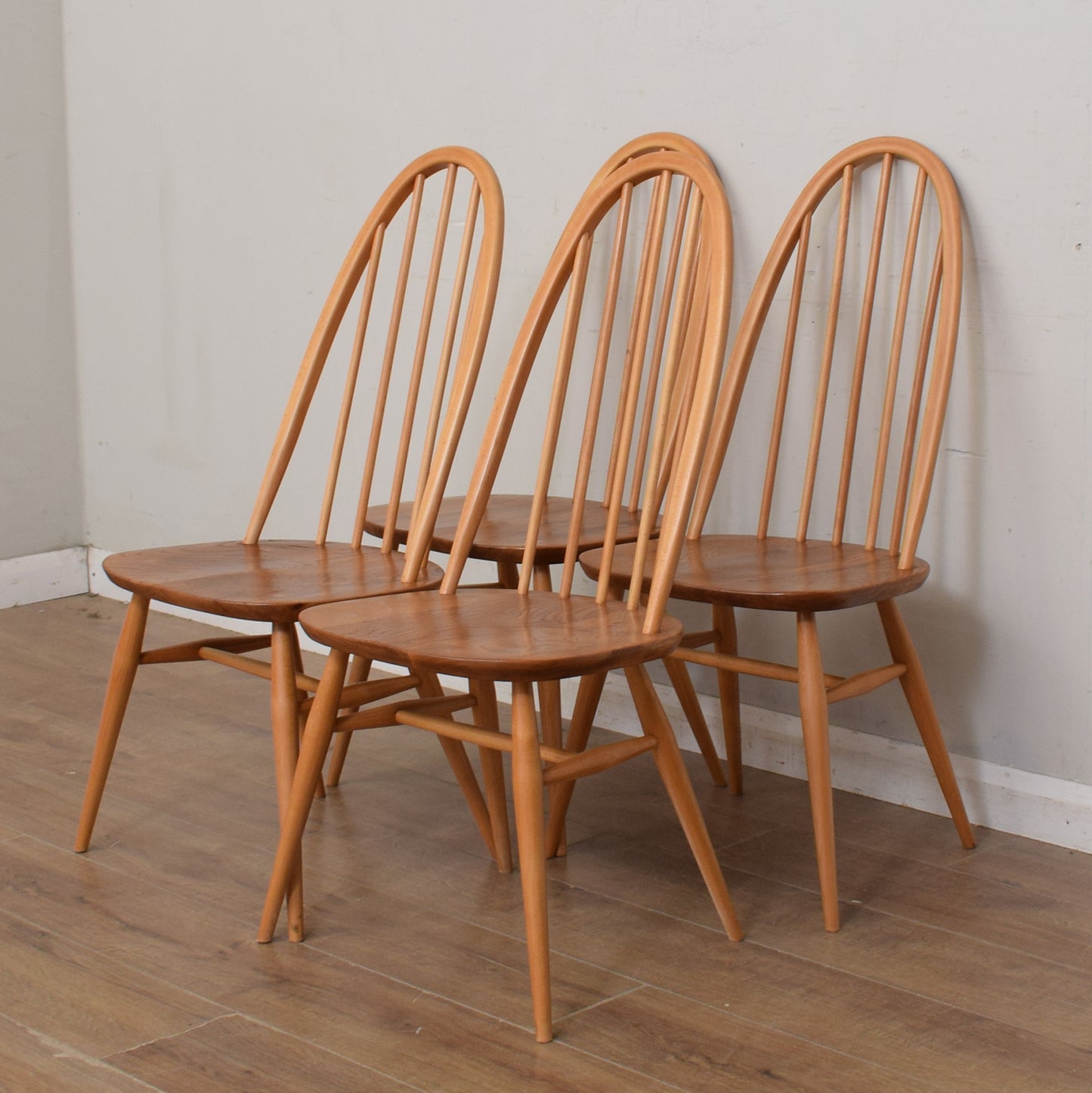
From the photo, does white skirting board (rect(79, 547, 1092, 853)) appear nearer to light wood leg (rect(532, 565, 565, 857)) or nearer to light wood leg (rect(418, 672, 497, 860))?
light wood leg (rect(532, 565, 565, 857))

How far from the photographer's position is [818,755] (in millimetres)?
1579

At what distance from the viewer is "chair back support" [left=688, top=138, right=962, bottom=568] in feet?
5.85

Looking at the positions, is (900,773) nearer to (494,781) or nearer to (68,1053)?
(494,781)

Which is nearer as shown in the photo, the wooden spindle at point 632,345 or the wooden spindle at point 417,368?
the wooden spindle at point 632,345

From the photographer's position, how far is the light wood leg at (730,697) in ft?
6.52

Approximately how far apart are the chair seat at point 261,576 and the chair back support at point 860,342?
1.53 ft

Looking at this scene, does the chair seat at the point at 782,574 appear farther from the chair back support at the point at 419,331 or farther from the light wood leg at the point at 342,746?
the light wood leg at the point at 342,746

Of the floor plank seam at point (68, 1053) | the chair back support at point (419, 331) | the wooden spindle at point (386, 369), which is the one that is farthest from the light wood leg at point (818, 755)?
the floor plank seam at point (68, 1053)

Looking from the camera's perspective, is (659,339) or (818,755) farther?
(659,339)

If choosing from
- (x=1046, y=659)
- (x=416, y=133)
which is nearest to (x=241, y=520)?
(x=416, y=133)

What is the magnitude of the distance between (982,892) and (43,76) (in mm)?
2533

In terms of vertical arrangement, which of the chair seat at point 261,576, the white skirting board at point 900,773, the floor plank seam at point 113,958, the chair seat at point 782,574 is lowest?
the floor plank seam at point 113,958

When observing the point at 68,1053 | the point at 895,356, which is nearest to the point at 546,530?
the point at 895,356

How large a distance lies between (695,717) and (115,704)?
81cm
